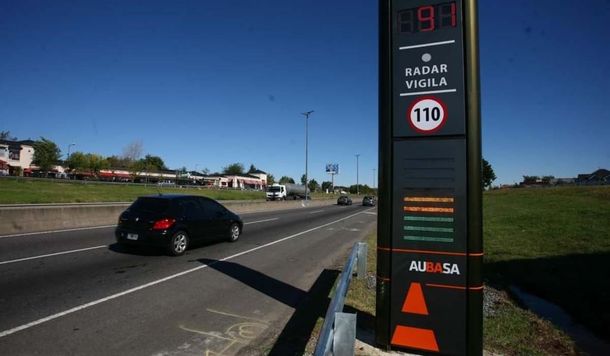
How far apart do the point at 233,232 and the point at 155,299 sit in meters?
7.47

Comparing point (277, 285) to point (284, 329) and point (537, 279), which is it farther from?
point (537, 279)

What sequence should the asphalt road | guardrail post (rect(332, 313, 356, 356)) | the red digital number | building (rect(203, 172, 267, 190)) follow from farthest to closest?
building (rect(203, 172, 267, 190))
the asphalt road
the red digital number
guardrail post (rect(332, 313, 356, 356))

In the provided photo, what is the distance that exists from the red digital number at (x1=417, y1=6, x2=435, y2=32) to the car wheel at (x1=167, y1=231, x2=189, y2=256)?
28.0ft

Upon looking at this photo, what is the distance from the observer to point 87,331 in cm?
522

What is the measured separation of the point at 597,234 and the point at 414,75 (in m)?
16.3

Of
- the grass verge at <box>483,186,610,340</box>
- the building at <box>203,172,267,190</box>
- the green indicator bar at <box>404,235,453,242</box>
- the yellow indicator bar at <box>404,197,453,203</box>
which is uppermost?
the building at <box>203,172,267,190</box>

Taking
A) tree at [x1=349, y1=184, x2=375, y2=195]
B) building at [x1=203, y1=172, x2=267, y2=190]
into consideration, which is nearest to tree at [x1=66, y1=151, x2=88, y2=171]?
building at [x1=203, y1=172, x2=267, y2=190]

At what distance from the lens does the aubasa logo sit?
4.25 m

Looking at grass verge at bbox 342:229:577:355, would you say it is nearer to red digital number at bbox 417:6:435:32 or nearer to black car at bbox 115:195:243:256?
red digital number at bbox 417:6:435:32

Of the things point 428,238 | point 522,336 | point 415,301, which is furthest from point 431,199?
point 522,336

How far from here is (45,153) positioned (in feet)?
260

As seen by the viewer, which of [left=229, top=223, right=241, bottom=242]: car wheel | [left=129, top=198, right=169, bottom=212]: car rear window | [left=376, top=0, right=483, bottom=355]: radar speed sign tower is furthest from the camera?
[left=229, top=223, right=241, bottom=242]: car wheel

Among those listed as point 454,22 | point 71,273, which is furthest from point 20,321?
point 454,22

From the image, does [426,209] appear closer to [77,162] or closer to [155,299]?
[155,299]
